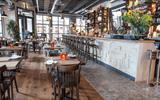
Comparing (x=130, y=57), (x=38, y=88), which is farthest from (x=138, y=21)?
(x=38, y=88)

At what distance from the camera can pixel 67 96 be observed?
3713 millimetres

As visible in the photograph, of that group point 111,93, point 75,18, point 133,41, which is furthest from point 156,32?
point 75,18

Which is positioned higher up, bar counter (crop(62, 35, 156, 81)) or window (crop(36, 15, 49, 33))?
window (crop(36, 15, 49, 33))

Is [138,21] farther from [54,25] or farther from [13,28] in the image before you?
[54,25]

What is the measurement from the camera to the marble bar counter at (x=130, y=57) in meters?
4.76

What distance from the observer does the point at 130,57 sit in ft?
16.7

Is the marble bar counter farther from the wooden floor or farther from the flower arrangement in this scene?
the wooden floor

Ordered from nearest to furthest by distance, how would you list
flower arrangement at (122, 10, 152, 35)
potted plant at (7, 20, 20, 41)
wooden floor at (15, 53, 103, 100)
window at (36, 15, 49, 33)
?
wooden floor at (15, 53, 103, 100)
flower arrangement at (122, 10, 152, 35)
potted plant at (7, 20, 20, 41)
window at (36, 15, 49, 33)

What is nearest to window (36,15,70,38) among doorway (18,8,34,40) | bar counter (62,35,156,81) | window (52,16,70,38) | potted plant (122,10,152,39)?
window (52,16,70,38)

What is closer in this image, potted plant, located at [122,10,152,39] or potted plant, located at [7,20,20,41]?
potted plant, located at [122,10,152,39]

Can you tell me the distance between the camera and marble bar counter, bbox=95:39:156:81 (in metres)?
4.76

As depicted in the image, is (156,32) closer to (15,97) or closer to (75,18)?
(15,97)

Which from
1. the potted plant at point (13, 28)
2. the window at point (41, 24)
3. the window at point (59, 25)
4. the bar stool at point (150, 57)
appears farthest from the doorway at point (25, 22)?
the bar stool at point (150, 57)

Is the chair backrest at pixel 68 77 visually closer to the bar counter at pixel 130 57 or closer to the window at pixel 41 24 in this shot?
the bar counter at pixel 130 57
